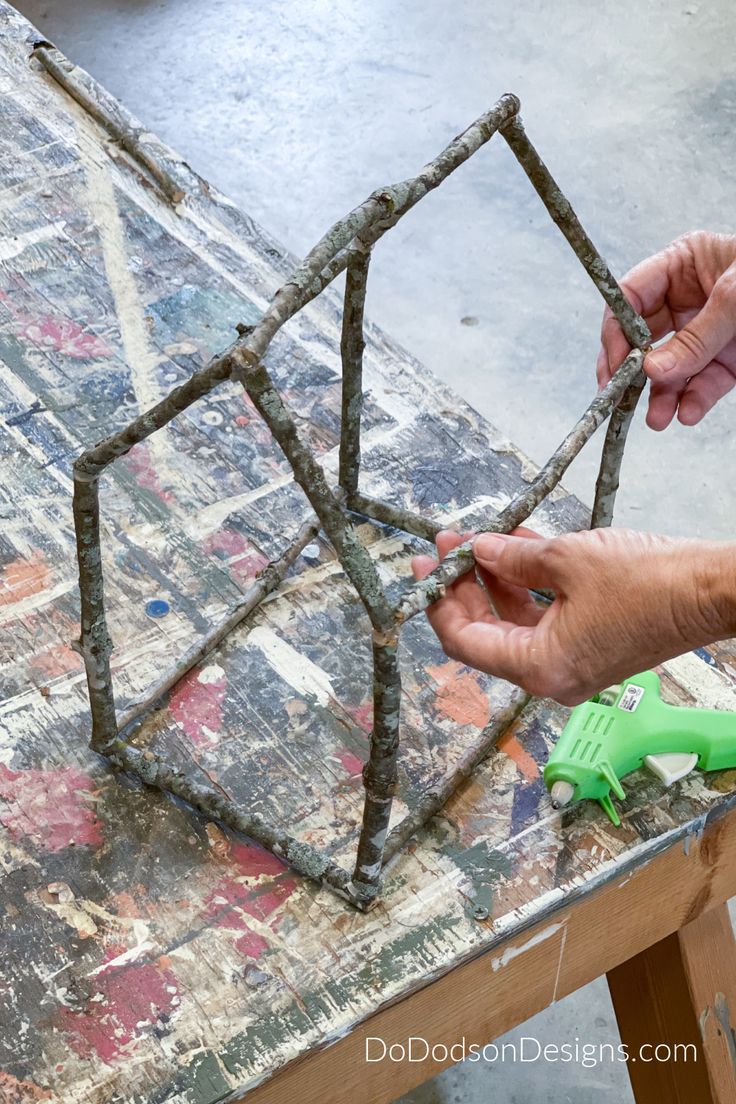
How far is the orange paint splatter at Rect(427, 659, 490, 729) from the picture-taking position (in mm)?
1008

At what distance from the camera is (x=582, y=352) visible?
86.7 inches

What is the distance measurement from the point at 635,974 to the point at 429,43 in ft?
7.83

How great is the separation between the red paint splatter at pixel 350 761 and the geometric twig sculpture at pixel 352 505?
74mm

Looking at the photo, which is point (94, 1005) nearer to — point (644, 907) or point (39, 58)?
point (644, 907)

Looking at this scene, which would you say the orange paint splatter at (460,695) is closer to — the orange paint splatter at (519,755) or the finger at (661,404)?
the orange paint splatter at (519,755)

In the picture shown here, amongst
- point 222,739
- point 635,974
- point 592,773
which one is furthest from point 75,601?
point 635,974

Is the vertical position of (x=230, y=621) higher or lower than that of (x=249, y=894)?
higher

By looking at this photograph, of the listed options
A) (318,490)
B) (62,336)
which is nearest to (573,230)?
(318,490)

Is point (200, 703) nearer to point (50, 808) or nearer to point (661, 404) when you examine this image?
point (50, 808)

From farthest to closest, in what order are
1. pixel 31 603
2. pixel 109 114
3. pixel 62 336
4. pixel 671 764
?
pixel 109 114
pixel 62 336
pixel 31 603
pixel 671 764

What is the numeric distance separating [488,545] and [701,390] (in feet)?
1.18

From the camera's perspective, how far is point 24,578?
3.59 feet

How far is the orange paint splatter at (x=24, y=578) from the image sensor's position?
1081mm

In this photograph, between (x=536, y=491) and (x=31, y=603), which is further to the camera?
(x=31, y=603)
